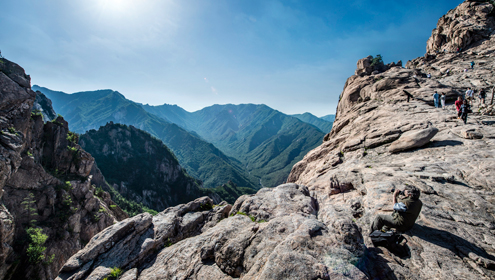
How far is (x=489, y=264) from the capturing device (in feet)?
19.2

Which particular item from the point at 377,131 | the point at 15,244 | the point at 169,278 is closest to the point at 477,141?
the point at 377,131

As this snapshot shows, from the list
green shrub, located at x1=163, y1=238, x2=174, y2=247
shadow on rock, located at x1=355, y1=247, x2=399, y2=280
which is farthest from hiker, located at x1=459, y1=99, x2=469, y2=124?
green shrub, located at x1=163, y1=238, x2=174, y2=247

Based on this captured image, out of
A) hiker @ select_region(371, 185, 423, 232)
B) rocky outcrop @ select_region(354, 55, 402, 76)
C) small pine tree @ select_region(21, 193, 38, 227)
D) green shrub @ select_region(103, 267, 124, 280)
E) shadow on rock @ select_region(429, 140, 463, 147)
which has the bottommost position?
small pine tree @ select_region(21, 193, 38, 227)

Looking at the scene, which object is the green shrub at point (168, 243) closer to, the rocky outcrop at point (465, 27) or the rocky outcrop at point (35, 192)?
the rocky outcrop at point (35, 192)

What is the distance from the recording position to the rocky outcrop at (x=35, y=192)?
25.9 metres

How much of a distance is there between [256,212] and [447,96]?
1281 inches

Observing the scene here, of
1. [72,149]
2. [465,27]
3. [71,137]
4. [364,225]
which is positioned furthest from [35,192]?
[465,27]

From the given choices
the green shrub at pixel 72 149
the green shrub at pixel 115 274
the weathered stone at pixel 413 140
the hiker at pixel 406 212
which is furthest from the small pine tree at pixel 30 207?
the weathered stone at pixel 413 140

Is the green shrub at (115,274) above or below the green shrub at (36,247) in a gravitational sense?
above

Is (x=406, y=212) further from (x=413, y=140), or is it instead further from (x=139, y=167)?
(x=139, y=167)

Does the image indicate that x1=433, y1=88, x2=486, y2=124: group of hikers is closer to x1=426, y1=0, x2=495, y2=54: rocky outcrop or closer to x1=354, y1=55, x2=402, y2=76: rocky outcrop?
x1=354, y1=55, x2=402, y2=76: rocky outcrop

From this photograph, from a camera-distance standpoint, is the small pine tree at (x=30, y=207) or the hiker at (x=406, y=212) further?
the small pine tree at (x=30, y=207)

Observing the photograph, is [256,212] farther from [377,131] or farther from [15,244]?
[15,244]

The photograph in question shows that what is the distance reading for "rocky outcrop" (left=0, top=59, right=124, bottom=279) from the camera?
85.1 ft
